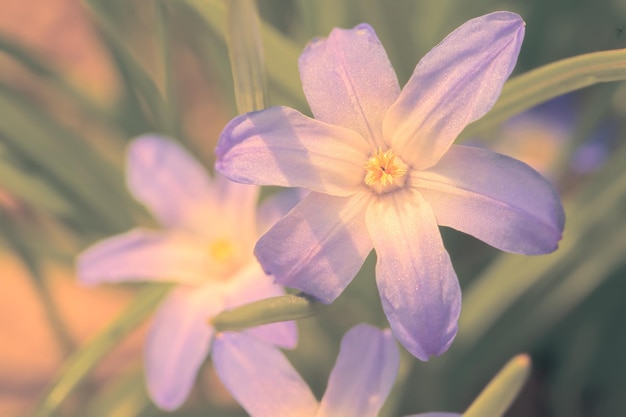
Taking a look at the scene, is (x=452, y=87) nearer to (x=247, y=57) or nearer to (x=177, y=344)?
(x=247, y=57)

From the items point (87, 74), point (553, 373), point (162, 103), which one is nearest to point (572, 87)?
point (162, 103)

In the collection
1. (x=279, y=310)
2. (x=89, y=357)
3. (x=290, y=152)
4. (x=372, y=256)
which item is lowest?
(x=89, y=357)

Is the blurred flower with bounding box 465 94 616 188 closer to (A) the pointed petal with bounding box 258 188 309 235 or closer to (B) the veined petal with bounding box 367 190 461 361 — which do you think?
(A) the pointed petal with bounding box 258 188 309 235

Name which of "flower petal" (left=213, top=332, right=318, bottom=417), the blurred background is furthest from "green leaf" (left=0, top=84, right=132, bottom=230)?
"flower petal" (left=213, top=332, right=318, bottom=417)

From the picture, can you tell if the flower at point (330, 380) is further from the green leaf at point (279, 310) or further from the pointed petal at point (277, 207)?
the pointed petal at point (277, 207)

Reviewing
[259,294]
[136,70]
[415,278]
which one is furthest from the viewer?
[136,70]

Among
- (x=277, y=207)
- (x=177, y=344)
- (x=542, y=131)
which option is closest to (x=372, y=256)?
(x=277, y=207)
